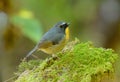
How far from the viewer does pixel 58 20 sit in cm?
834

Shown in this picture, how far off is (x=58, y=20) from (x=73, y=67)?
480 centimetres

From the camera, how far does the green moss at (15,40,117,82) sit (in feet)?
11.2

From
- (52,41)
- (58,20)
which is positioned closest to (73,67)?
(52,41)

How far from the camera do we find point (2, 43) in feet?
22.7

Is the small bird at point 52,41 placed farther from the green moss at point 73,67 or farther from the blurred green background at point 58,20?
the blurred green background at point 58,20

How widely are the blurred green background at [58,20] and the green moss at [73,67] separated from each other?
225 centimetres

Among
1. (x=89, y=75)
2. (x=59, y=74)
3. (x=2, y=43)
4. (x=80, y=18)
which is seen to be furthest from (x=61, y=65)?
(x=80, y=18)

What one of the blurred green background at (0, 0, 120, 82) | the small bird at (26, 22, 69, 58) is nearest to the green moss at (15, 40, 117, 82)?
the small bird at (26, 22, 69, 58)

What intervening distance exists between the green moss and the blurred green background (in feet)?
7.40

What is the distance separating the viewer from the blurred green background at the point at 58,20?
6292mm

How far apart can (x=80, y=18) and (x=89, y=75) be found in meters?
5.67

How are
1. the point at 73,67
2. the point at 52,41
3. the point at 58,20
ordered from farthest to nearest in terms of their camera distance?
the point at 58,20 < the point at 52,41 < the point at 73,67

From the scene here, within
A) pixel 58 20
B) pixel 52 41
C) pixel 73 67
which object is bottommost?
pixel 73 67

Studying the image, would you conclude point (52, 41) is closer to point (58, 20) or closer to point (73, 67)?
point (73, 67)
